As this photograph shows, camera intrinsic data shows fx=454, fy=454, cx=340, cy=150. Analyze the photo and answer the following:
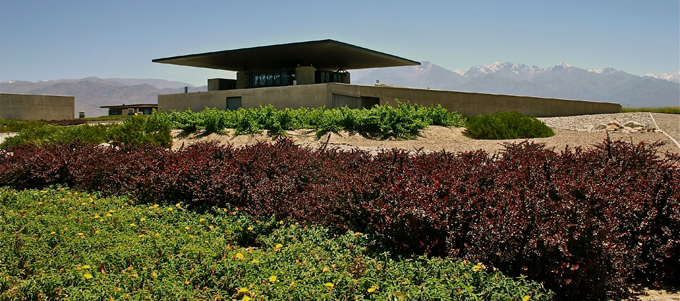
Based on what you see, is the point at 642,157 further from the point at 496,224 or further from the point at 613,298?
the point at 496,224

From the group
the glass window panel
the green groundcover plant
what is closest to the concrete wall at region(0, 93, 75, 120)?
the glass window panel

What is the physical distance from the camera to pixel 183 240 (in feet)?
15.1

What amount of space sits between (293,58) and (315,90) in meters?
8.36

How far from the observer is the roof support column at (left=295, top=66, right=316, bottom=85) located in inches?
1096

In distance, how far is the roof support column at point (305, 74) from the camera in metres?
27.8

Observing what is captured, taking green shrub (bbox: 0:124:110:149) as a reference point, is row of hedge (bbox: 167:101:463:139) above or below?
above

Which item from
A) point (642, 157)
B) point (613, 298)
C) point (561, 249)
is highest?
point (642, 157)

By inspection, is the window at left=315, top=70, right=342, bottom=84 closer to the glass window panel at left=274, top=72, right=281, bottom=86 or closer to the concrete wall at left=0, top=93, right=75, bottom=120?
the glass window panel at left=274, top=72, right=281, bottom=86

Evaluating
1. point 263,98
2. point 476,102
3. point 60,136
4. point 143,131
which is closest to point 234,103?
→ point 263,98

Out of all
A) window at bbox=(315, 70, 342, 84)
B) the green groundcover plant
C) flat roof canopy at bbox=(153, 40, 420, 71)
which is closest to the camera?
the green groundcover plant

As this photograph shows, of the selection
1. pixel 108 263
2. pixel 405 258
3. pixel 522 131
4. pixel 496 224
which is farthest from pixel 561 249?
pixel 522 131

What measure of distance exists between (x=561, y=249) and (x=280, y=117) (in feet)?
40.0

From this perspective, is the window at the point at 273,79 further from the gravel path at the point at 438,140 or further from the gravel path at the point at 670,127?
the gravel path at the point at 670,127

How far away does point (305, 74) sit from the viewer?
2797 cm
